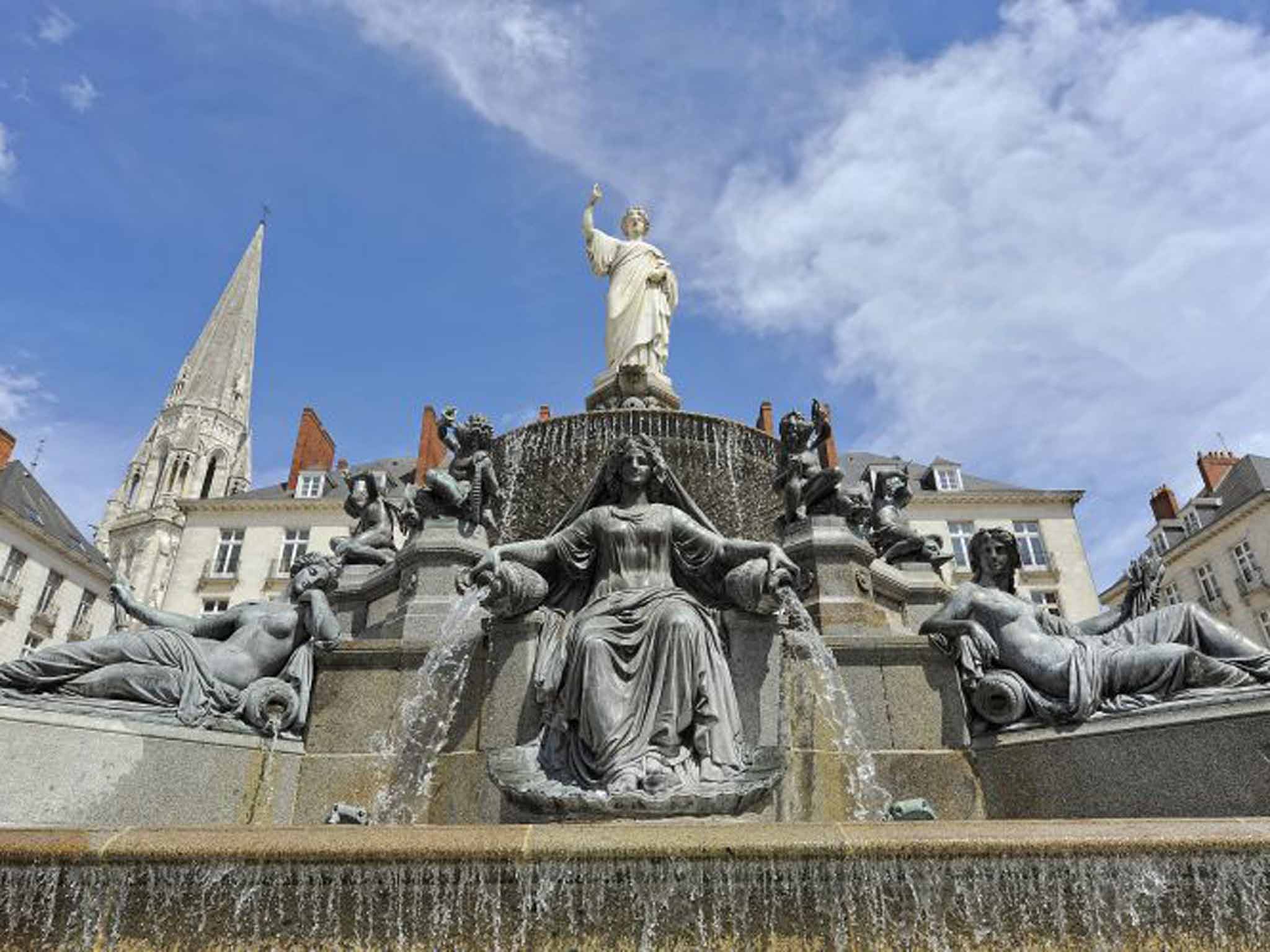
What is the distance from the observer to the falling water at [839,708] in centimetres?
641

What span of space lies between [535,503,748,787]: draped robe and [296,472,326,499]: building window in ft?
140

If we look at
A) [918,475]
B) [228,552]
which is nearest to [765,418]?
[918,475]

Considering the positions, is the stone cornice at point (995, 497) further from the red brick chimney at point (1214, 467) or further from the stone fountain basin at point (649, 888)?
the stone fountain basin at point (649, 888)

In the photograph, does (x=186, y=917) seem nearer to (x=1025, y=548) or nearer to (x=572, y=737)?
(x=572, y=737)

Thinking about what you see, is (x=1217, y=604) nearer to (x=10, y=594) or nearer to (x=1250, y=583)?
(x=1250, y=583)

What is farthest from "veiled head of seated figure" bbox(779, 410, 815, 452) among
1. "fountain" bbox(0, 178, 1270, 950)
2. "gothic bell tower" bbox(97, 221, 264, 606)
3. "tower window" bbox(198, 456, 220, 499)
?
"tower window" bbox(198, 456, 220, 499)

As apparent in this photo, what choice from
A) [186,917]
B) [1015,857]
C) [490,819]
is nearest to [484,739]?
[490,819]

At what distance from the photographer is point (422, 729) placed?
22.3 feet

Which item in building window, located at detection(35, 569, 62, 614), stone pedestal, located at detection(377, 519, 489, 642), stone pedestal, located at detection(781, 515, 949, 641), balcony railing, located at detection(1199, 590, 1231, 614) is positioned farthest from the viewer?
building window, located at detection(35, 569, 62, 614)

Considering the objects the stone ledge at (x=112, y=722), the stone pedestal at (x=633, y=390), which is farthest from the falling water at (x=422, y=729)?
the stone pedestal at (x=633, y=390)

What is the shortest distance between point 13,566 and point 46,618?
3270 millimetres

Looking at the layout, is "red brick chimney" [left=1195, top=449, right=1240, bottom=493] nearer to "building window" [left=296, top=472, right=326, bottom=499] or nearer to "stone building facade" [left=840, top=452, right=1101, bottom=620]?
"stone building facade" [left=840, top=452, right=1101, bottom=620]

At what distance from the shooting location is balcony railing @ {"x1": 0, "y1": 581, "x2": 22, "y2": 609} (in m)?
40.0

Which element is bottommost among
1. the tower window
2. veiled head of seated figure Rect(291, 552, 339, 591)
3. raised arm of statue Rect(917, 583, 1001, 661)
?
raised arm of statue Rect(917, 583, 1001, 661)
